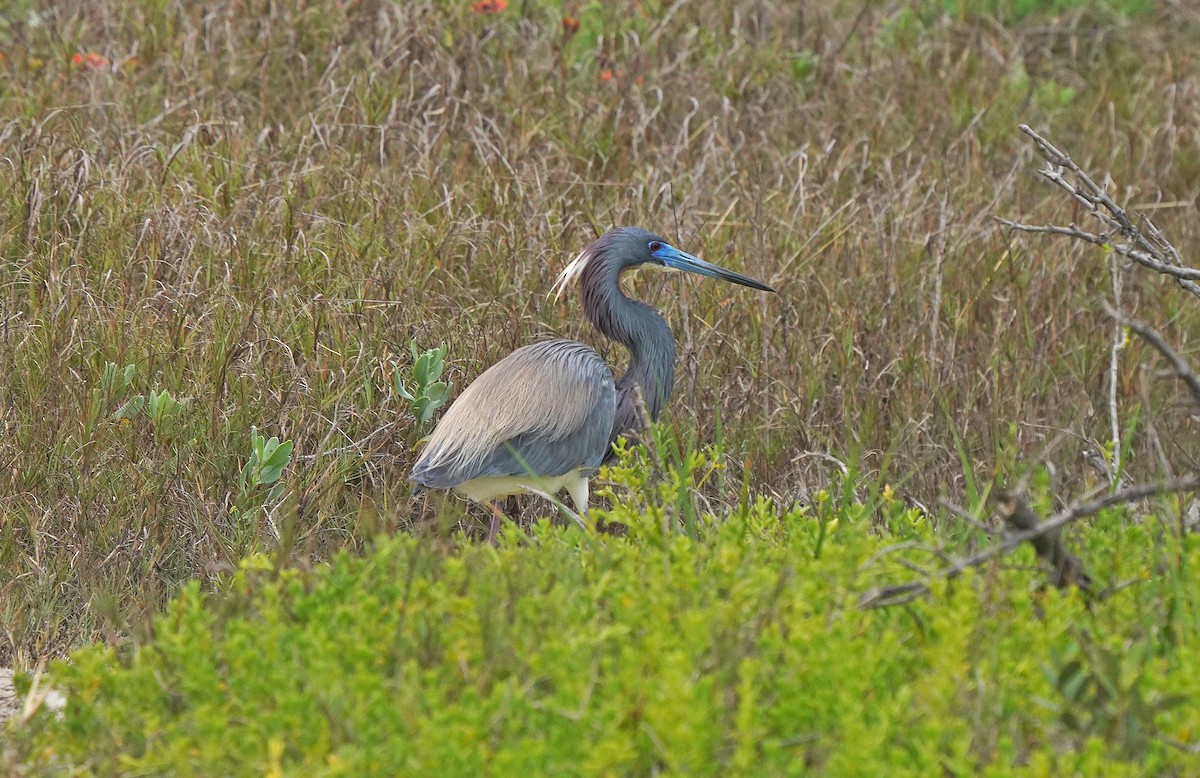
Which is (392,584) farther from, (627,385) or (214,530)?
(627,385)

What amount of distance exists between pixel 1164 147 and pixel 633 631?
5304 mm

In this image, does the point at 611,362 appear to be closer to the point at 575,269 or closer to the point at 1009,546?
the point at 575,269

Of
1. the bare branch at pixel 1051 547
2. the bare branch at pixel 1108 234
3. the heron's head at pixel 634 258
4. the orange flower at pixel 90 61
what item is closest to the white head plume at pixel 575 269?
the heron's head at pixel 634 258

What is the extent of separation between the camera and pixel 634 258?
501cm

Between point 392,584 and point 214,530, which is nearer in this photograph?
point 392,584

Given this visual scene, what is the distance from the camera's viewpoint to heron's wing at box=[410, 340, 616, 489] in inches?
179

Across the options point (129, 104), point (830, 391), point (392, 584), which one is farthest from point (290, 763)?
point (129, 104)

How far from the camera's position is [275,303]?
5125mm

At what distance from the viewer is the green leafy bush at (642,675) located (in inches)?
90.6

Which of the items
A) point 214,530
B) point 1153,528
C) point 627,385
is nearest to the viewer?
point 1153,528

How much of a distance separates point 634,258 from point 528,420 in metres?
0.70

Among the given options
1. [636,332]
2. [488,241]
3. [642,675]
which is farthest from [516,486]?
[642,675]

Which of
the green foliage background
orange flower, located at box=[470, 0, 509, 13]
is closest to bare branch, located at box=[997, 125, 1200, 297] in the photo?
the green foliage background

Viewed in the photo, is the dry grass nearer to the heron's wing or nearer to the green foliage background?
the green foliage background
